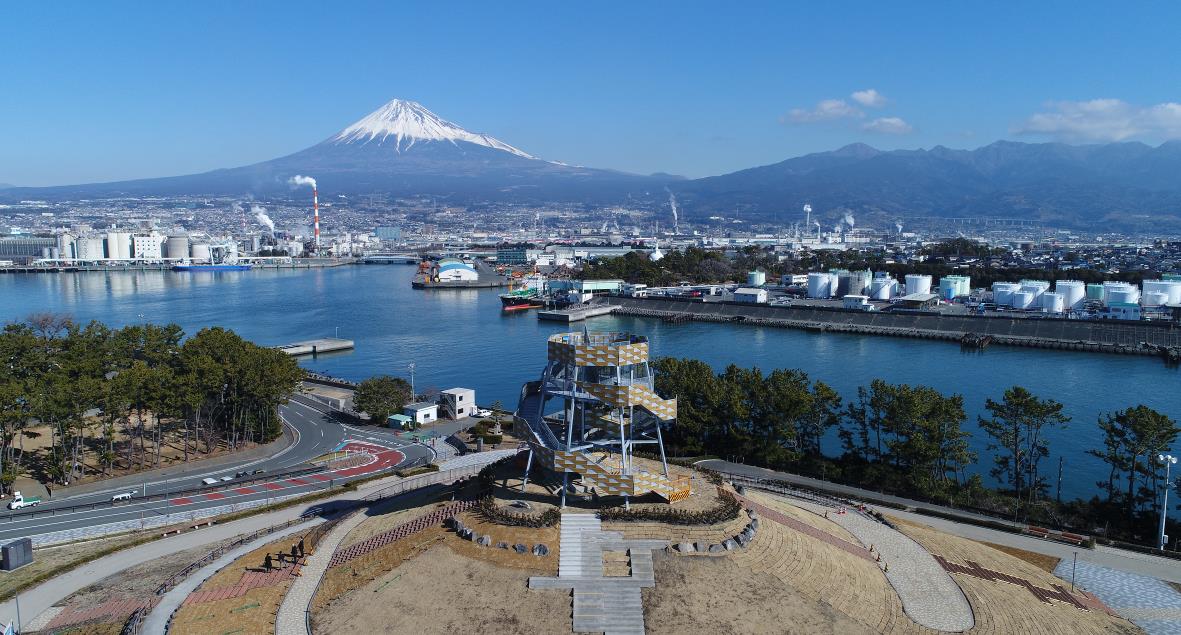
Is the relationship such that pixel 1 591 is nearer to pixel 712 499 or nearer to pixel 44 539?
pixel 44 539

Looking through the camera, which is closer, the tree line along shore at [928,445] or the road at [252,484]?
the road at [252,484]

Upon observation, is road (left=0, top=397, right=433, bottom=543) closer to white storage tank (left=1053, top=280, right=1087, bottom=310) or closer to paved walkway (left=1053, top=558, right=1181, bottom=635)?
paved walkway (left=1053, top=558, right=1181, bottom=635)

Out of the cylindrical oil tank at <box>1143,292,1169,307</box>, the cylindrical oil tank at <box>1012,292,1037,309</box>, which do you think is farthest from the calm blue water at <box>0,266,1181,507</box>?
the cylindrical oil tank at <box>1143,292,1169,307</box>

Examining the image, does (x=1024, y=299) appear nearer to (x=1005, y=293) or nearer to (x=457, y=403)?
(x=1005, y=293)

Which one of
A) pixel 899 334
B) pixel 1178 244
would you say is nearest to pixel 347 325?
pixel 899 334

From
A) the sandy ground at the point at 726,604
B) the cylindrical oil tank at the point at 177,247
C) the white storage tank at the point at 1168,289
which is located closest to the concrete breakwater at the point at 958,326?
the white storage tank at the point at 1168,289

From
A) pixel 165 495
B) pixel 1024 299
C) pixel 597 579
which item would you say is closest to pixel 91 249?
pixel 165 495

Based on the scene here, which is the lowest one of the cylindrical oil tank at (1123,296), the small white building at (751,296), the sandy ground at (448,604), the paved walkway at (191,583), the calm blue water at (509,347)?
the calm blue water at (509,347)

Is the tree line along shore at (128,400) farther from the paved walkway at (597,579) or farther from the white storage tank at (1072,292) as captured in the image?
the white storage tank at (1072,292)
